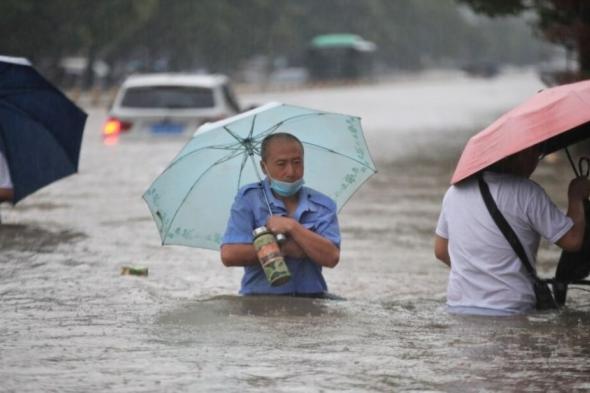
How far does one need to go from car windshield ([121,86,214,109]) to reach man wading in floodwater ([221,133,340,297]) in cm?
1433

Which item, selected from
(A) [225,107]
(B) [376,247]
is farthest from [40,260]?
(A) [225,107]

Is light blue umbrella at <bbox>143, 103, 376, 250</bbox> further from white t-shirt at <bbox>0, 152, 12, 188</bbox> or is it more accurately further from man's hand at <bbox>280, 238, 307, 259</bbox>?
white t-shirt at <bbox>0, 152, 12, 188</bbox>

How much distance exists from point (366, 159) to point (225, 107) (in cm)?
1324

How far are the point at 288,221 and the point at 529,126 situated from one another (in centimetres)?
130

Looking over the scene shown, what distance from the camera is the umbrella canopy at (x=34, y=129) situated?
520 inches

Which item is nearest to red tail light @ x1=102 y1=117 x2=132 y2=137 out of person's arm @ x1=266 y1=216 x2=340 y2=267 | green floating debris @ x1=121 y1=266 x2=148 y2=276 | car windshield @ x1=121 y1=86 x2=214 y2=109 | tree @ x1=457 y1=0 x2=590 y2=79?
car windshield @ x1=121 y1=86 x2=214 y2=109

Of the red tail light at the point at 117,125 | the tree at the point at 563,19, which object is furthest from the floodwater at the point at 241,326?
the tree at the point at 563,19

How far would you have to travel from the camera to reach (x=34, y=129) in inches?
528

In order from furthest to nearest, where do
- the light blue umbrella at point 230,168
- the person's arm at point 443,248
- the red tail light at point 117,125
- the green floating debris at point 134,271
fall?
the red tail light at point 117,125 < the green floating debris at point 134,271 < the light blue umbrella at point 230,168 < the person's arm at point 443,248

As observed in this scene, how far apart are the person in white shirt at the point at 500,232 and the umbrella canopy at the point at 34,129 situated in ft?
18.9

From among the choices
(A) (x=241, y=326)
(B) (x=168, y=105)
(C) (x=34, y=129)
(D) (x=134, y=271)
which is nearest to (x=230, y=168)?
(A) (x=241, y=326)

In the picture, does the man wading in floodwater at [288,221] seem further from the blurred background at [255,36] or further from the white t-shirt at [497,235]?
the blurred background at [255,36]

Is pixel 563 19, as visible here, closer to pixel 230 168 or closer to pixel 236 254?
pixel 230 168

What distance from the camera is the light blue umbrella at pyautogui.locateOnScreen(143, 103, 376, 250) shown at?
9.34 metres
